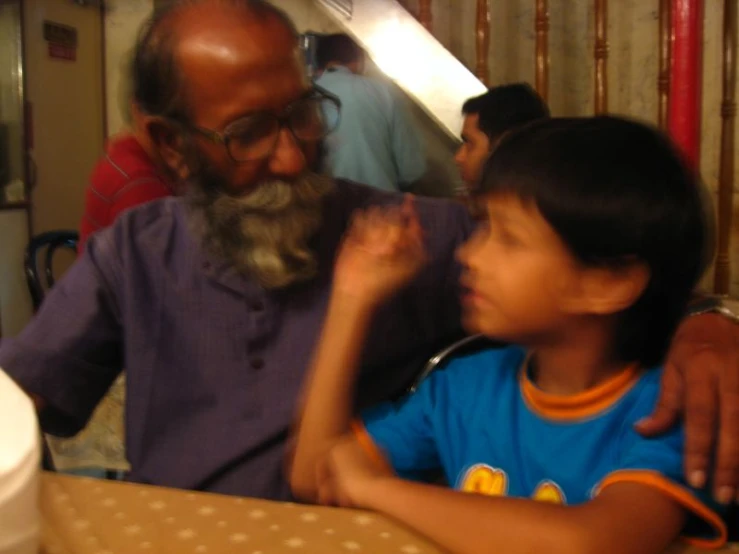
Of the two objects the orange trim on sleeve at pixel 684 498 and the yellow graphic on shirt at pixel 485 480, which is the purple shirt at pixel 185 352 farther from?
the orange trim on sleeve at pixel 684 498

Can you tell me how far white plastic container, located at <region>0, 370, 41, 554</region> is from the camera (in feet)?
1.59

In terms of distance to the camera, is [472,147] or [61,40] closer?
[472,147]


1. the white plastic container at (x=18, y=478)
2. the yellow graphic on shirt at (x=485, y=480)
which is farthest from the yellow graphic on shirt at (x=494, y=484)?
the white plastic container at (x=18, y=478)

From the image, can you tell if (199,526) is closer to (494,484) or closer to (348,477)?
(348,477)

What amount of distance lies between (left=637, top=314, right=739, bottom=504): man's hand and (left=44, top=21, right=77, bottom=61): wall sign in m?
4.22

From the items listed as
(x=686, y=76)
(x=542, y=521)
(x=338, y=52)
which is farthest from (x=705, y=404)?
(x=338, y=52)

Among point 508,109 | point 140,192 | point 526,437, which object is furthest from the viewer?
point 508,109

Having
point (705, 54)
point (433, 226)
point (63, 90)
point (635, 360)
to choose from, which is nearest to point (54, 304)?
point (433, 226)

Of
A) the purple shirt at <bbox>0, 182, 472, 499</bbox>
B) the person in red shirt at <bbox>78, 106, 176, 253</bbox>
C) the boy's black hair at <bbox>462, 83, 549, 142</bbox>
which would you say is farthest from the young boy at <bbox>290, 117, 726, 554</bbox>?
the boy's black hair at <bbox>462, 83, 549, 142</bbox>

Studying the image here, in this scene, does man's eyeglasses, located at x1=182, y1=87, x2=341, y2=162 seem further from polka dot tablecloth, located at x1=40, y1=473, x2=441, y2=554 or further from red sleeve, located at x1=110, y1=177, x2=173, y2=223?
red sleeve, located at x1=110, y1=177, x2=173, y2=223

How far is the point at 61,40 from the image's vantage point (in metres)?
4.35

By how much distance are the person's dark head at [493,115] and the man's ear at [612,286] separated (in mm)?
1571

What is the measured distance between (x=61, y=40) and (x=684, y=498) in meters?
4.39

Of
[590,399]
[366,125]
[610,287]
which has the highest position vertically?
[366,125]
